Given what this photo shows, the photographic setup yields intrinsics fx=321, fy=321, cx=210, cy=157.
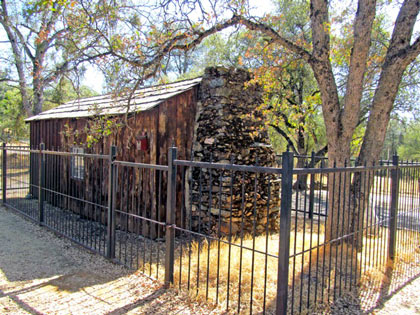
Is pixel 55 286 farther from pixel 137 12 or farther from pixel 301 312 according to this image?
pixel 137 12

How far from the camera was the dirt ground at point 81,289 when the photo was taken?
4027mm

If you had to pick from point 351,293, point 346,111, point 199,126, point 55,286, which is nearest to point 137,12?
point 199,126

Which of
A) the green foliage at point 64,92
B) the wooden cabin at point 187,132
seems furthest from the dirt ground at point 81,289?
the green foliage at point 64,92

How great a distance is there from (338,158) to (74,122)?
7.81m

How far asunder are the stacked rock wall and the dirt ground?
290 cm

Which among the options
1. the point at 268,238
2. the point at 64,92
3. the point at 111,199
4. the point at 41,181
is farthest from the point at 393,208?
the point at 64,92

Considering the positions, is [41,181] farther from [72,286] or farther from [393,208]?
[393,208]

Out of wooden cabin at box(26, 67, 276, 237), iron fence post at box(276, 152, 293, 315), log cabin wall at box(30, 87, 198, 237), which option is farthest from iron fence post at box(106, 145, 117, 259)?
iron fence post at box(276, 152, 293, 315)

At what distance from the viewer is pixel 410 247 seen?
654 centimetres

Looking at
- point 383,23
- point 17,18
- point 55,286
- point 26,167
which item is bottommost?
point 55,286

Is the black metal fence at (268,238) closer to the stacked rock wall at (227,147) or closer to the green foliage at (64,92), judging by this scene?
the stacked rock wall at (227,147)

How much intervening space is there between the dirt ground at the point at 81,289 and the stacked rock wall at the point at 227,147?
290 cm

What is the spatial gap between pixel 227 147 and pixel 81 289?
14.8 feet

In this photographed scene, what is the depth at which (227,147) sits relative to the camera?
7.84 meters
